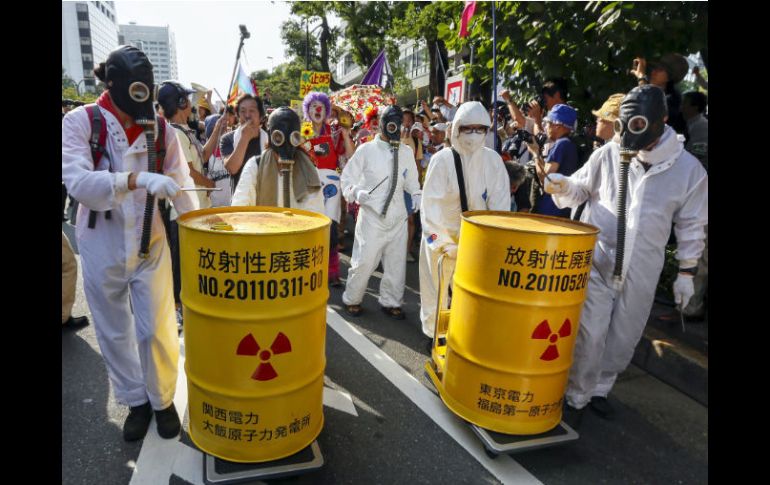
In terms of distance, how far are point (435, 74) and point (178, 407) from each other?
15.7 m

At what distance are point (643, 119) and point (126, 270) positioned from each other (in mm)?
2963

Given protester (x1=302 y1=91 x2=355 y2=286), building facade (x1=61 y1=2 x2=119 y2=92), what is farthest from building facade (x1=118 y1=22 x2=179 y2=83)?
protester (x1=302 y1=91 x2=355 y2=286)

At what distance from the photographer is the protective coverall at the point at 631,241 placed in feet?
9.03

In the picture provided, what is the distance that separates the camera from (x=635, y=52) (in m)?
4.60

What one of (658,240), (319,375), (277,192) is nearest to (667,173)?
(658,240)

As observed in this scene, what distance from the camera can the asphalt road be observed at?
7.91 feet

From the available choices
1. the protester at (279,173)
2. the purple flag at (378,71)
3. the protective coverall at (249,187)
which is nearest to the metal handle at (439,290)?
the protester at (279,173)

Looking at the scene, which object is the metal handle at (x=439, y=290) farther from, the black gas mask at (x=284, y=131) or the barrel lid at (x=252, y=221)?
the black gas mask at (x=284, y=131)

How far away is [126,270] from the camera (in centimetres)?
251

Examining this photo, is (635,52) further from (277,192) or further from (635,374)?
(277,192)

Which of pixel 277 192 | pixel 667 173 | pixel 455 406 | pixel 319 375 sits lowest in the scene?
pixel 455 406

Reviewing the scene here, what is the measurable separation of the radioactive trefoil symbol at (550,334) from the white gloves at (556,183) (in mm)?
945

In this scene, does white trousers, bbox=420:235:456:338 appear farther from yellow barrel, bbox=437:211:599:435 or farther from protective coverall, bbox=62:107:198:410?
protective coverall, bbox=62:107:198:410

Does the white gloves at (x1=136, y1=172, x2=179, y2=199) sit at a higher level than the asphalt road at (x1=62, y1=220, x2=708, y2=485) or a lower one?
higher
